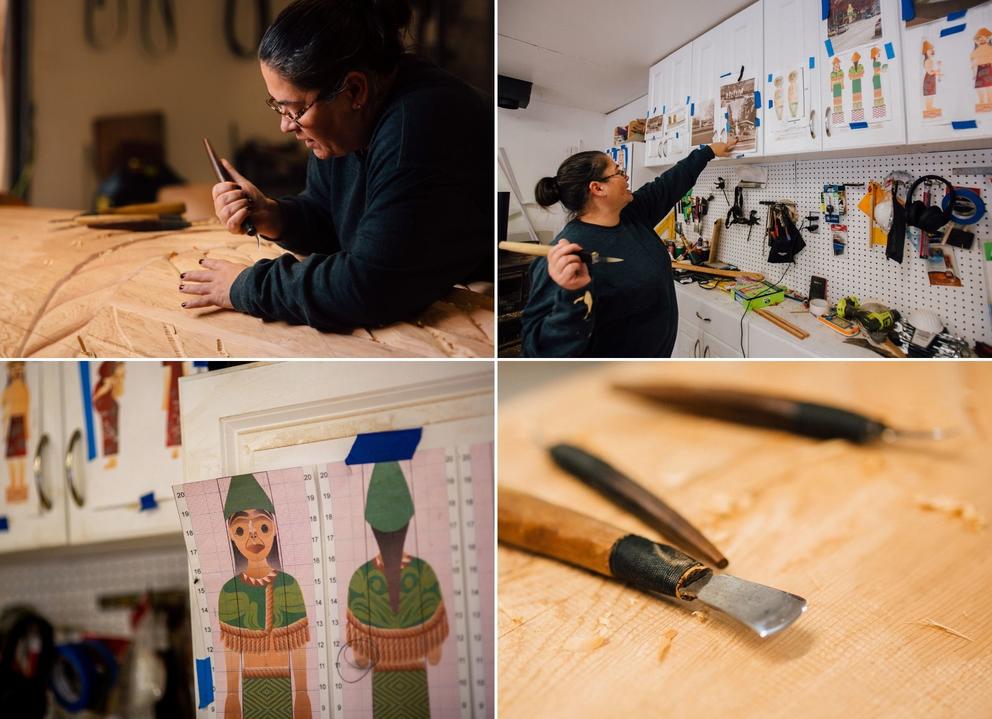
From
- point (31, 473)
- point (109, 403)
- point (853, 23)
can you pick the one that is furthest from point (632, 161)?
point (31, 473)

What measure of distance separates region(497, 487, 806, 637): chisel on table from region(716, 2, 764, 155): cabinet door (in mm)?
623

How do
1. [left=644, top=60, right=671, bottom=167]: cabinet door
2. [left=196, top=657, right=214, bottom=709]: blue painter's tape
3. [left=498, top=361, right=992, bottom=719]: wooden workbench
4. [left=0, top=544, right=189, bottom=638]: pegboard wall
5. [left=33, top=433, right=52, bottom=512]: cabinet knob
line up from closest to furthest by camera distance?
[left=498, top=361, right=992, bottom=719]: wooden workbench < [left=644, top=60, right=671, bottom=167]: cabinet door < [left=196, top=657, right=214, bottom=709]: blue painter's tape < [left=33, top=433, right=52, bottom=512]: cabinet knob < [left=0, top=544, right=189, bottom=638]: pegboard wall

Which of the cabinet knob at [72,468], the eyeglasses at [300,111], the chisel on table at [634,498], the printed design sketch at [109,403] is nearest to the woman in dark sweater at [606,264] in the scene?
the chisel on table at [634,498]

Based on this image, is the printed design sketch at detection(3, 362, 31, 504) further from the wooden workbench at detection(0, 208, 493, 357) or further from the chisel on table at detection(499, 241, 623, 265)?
the chisel on table at detection(499, 241, 623, 265)

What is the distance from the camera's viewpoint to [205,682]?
1.05 metres

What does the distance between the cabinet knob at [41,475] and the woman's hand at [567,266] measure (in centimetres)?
99

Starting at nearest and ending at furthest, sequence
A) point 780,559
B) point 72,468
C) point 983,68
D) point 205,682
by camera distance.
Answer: point 983,68 → point 780,559 → point 205,682 → point 72,468

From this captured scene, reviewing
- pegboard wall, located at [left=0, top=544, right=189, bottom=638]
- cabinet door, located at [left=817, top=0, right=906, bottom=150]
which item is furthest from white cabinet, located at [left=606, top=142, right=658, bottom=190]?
pegboard wall, located at [left=0, top=544, right=189, bottom=638]

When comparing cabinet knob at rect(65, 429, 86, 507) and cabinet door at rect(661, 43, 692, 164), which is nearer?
cabinet door at rect(661, 43, 692, 164)

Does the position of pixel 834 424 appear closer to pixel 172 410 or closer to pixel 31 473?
pixel 172 410

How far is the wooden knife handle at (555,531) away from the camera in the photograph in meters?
0.95

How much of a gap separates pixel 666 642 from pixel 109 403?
3.33ft

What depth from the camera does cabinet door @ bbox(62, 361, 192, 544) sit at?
3.53 feet

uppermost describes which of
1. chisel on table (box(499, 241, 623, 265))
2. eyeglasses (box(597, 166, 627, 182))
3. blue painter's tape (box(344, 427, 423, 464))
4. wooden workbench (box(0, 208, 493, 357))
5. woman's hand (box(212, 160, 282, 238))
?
eyeglasses (box(597, 166, 627, 182))
